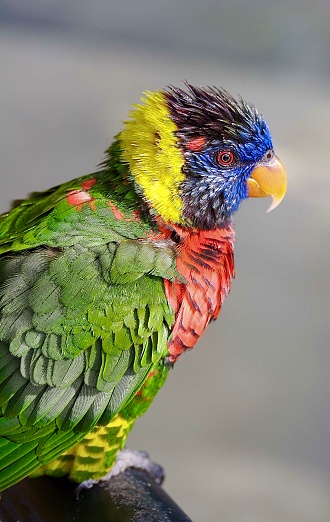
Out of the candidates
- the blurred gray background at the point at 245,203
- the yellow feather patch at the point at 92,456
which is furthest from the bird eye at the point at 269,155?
the blurred gray background at the point at 245,203

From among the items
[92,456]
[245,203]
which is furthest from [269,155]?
[245,203]

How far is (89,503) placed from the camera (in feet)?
3.82

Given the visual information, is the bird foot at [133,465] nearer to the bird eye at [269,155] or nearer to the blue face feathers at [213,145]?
the blue face feathers at [213,145]

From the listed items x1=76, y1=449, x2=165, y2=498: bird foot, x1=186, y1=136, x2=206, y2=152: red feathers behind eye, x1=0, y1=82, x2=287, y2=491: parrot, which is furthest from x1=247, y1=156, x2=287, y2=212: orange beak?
x1=76, y1=449, x2=165, y2=498: bird foot

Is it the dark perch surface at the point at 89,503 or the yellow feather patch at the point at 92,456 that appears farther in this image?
the yellow feather patch at the point at 92,456

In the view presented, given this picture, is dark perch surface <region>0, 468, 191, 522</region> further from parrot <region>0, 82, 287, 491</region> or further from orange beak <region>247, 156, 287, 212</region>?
orange beak <region>247, 156, 287, 212</region>

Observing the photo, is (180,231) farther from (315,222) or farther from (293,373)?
(315,222)

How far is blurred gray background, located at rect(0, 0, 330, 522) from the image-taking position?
8.95 ft

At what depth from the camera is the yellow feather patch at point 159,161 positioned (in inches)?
45.2

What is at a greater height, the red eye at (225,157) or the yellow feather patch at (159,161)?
the red eye at (225,157)

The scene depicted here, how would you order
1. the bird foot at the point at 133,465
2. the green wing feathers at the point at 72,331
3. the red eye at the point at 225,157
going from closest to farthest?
the green wing feathers at the point at 72,331 → the red eye at the point at 225,157 → the bird foot at the point at 133,465

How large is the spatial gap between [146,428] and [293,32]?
6.21 ft

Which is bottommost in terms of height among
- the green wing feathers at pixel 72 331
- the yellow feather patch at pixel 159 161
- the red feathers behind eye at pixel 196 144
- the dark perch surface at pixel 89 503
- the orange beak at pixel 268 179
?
the dark perch surface at pixel 89 503

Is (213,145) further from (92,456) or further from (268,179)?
(92,456)
